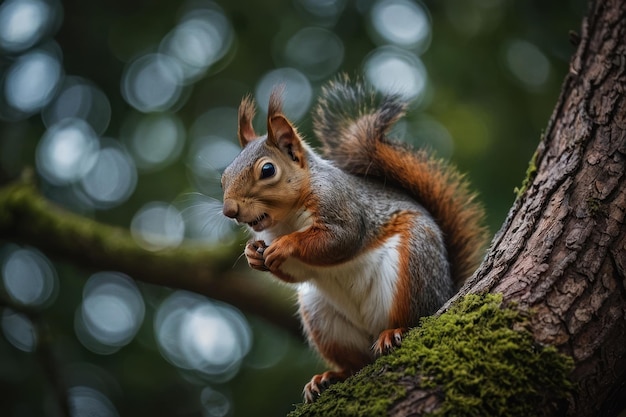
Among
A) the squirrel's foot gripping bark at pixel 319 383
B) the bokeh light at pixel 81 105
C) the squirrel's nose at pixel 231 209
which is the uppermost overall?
the bokeh light at pixel 81 105

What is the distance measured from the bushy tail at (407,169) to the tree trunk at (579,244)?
84cm

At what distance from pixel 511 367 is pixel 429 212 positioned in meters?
1.40

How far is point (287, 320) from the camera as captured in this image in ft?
13.0

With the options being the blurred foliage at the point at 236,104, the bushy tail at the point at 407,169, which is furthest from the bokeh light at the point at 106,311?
the bushy tail at the point at 407,169

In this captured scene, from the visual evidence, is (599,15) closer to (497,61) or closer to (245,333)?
(497,61)

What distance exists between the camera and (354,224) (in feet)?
9.10

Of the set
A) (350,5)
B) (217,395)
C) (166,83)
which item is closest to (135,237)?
(217,395)

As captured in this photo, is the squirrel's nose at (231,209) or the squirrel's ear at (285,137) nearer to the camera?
the squirrel's nose at (231,209)

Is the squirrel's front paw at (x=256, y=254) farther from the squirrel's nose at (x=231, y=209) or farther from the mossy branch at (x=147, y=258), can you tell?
the mossy branch at (x=147, y=258)

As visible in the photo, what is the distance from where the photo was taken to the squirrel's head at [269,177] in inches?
102

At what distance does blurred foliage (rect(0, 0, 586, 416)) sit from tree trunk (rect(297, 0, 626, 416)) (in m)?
2.15

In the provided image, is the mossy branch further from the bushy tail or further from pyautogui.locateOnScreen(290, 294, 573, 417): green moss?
pyautogui.locateOnScreen(290, 294, 573, 417): green moss

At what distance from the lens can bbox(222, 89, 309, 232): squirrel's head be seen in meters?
2.58

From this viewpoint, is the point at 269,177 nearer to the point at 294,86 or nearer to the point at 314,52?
the point at 294,86
